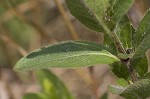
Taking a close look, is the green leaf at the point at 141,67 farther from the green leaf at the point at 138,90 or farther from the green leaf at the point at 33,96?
the green leaf at the point at 33,96

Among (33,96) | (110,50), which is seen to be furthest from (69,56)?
(33,96)

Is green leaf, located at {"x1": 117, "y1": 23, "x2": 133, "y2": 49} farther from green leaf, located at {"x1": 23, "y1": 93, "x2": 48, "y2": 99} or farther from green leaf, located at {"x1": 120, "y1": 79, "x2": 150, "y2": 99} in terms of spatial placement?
green leaf, located at {"x1": 23, "y1": 93, "x2": 48, "y2": 99}

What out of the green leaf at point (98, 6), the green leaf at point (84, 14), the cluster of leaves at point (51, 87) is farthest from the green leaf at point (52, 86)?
the green leaf at point (98, 6)

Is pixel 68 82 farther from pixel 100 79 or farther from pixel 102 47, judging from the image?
pixel 102 47

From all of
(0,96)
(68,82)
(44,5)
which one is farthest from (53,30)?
(0,96)

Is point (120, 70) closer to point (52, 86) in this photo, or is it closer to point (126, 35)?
point (126, 35)

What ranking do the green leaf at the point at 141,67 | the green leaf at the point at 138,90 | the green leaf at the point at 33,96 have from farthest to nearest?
the green leaf at the point at 33,96 → the green leaf at the point at 141,67 → the green leaf at the point at 138,90
